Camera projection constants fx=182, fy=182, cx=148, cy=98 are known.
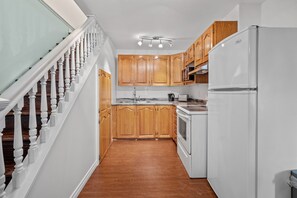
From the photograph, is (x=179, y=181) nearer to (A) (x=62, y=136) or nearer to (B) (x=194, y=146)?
(B) (x=194, y=146)

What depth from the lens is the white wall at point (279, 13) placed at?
78.5 inches

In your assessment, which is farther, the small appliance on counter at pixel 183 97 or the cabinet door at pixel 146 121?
the small appliance on counter at pixel 183 97

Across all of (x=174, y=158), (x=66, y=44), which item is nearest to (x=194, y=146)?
(x=174, y=158)

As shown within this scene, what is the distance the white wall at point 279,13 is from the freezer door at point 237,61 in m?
0.87

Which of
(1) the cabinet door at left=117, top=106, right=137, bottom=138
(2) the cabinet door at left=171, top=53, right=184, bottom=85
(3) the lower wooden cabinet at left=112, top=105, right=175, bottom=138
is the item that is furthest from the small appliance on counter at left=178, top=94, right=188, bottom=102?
(1) the cabinet door at left=117, top=106, right=137, bottom=138

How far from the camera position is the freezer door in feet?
4.75

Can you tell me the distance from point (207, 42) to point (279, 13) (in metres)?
0.90

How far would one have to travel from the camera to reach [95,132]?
297 cm

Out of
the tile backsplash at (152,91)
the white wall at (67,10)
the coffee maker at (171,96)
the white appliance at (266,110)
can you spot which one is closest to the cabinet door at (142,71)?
the tile backsplash at (152,91)

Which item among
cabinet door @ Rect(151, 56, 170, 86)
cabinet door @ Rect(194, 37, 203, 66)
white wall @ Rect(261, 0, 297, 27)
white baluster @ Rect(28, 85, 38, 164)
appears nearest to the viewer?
white baluster @ Rect(28, 85, 38, 164)

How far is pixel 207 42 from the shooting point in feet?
9.00

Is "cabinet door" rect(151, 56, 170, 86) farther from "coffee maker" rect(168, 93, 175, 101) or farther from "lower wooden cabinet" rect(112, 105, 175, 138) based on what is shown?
"lower wooden cabinet" rect(112, 105, 175, 138)

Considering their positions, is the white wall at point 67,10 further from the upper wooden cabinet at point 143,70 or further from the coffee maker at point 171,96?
the coffee maker at point 171,96

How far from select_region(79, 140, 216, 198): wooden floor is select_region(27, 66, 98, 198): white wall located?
0.27 m
